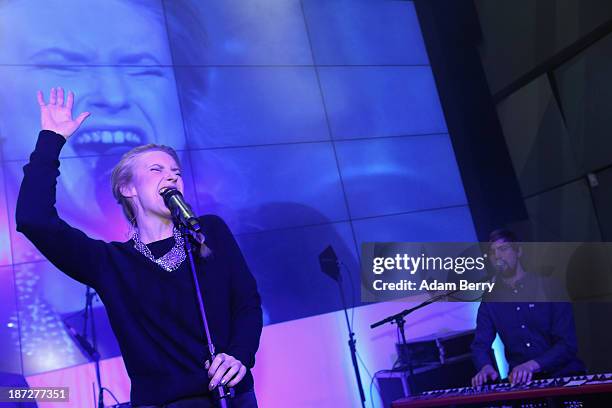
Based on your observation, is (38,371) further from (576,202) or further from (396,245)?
(576,202)

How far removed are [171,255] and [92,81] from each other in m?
2.92

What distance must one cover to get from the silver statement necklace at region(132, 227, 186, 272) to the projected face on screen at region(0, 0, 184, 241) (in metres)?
2.29

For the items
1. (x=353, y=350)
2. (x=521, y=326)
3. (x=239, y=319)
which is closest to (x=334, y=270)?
(x=353, y=350)

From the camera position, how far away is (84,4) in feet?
14.9

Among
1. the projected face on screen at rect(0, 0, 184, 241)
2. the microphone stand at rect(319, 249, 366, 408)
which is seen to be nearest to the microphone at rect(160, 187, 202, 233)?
the projected face on screen at rect(0, 0, 184, 241)

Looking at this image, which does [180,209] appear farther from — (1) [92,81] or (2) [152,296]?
(1) [92,81]

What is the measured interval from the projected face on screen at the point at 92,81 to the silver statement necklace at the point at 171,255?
2.29 metres

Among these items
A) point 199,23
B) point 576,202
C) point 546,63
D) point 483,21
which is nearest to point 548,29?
point 546,63

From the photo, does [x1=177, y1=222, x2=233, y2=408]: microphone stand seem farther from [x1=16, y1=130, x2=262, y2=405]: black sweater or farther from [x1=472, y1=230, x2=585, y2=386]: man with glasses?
[x1=472, y1=230, x2=585, y2=386]: man with glasses

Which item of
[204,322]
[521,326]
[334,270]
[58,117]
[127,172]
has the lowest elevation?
[521,326]

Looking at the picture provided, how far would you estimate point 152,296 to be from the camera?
1.79 meters

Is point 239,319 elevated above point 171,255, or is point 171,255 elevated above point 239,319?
point 171,255

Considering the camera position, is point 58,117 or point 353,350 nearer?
point 58,117

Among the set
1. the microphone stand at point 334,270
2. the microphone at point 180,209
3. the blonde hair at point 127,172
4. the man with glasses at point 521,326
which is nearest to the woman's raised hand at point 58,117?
the blonde hair at point 127,172
